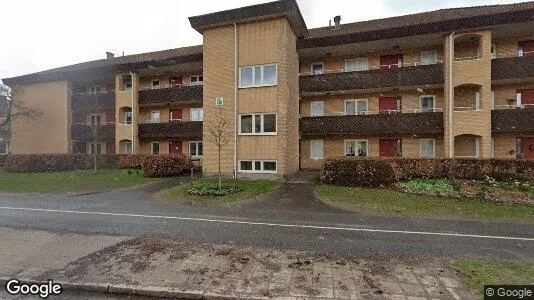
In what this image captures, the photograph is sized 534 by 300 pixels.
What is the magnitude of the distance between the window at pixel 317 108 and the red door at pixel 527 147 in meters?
12.3

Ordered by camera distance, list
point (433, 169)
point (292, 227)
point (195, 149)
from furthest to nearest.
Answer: point (195, 149) → point (433, 169) → point (292, 227)

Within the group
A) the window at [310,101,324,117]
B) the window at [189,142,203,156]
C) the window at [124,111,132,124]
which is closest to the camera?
the window at [310,101,324,117]

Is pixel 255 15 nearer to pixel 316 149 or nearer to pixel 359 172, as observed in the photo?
pixel 316 149

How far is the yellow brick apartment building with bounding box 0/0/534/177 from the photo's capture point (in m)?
16.5

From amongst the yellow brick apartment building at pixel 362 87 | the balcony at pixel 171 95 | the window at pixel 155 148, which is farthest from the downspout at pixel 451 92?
the window at pixel 155 148

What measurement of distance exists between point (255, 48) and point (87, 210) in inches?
489

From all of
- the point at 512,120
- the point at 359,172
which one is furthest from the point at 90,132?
the point at 512,120

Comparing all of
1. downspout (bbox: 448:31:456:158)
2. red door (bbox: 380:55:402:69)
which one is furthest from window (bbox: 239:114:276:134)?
downspout (bbox: 448:31:456:158)

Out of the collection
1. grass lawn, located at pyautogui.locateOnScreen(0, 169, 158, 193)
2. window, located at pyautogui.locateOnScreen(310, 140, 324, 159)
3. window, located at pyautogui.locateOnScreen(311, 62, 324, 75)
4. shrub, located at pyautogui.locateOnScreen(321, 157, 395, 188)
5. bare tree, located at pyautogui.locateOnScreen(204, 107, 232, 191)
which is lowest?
grass lawn, located at pyautogui.locateOnScreen(0, 169, 158, 193)

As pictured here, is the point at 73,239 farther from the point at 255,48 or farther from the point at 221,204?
the point at 255,48

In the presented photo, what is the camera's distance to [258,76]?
1730 cm

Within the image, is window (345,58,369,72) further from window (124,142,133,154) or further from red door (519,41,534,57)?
window (124,142,133,154)

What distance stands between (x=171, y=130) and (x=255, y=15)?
464 inches

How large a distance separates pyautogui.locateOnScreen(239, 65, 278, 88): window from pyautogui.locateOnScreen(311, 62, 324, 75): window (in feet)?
17.3
